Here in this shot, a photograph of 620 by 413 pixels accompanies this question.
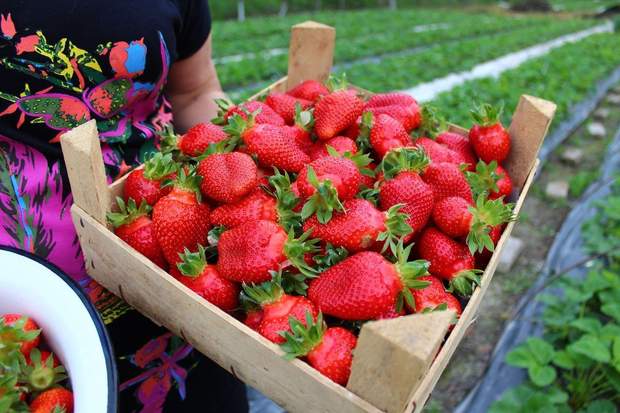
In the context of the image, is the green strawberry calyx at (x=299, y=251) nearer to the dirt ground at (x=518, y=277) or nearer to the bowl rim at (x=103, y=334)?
the bowl rim at (x=103, y=334)

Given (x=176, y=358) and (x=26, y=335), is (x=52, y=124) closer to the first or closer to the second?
(x=26, y=335)

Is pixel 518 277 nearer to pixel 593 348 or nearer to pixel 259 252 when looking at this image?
pixel 593 348

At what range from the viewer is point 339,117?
1140 mm

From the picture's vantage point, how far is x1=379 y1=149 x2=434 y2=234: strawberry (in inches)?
39.0

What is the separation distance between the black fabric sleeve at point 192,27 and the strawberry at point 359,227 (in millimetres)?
566

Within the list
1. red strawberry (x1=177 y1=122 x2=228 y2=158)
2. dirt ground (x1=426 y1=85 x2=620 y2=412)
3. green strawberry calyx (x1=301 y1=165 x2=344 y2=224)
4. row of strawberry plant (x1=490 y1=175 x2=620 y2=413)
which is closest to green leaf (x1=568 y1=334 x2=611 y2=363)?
row of strawberry plant (x1=490 y1=175 x2=620 y2=413)

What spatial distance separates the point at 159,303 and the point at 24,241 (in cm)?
29

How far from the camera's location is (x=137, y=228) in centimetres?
99

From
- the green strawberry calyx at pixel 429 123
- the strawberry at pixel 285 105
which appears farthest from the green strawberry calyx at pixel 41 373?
the green strawberry calyx at pixel 429 123

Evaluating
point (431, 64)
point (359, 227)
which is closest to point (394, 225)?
point (359, 227)

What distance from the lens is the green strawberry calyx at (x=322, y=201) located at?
923 millimetres

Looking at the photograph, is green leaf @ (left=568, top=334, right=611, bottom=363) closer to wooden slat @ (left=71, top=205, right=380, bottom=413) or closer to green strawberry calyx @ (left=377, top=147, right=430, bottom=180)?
green strawberry calyx @ (left=377, top=147, right=430, bottom=180)

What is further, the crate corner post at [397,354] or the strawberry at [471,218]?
the strawberry at [471,218]

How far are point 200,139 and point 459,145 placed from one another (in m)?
0.60
